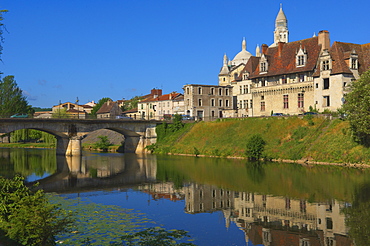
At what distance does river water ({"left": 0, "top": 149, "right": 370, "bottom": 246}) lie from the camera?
25.3 metres

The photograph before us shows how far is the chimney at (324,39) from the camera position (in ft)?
264

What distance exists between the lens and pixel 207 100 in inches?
4156

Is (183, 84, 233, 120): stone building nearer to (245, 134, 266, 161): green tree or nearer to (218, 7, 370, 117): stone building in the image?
(218, 7, 370, 117): stone building

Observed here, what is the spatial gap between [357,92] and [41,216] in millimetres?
46413

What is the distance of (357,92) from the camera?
2189 inches

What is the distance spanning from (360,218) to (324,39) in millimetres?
58772

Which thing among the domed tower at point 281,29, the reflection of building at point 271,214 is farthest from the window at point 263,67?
the domed tower at point 281,29

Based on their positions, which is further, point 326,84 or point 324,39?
point 324,39

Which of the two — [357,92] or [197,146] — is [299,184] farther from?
[197,146]

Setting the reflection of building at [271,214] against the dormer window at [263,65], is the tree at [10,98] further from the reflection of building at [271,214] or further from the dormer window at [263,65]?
the reflection of building at [271,214]

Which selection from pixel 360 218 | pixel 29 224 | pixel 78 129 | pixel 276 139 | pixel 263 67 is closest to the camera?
pixel 29 224

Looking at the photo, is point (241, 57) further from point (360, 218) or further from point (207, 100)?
point (360, 218)

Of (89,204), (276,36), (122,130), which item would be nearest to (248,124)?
(122,130)

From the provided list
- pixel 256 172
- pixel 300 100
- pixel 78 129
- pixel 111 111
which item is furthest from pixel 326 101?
pixel 111 111
